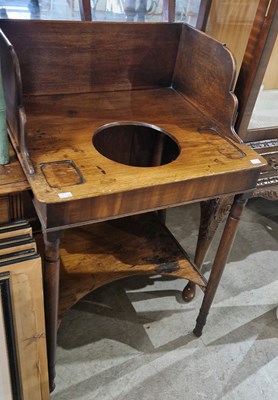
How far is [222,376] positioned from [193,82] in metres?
0.92

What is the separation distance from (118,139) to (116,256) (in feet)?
1.24

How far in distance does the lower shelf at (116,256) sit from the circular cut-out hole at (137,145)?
22 cm

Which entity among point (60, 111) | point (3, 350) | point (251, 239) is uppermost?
point (60, 111)

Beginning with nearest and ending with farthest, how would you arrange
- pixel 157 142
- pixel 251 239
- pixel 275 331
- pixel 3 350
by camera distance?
pixel 3 350 < pixel 157 142 < pixel 275 331 < pixel 251 239

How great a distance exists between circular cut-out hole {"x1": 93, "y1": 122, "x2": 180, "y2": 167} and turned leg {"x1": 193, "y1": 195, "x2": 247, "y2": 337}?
0.29 m

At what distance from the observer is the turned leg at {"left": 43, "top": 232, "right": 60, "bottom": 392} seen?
0.86 meters

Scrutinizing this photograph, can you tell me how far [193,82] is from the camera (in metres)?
1.24

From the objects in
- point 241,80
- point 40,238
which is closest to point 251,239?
point 241,80

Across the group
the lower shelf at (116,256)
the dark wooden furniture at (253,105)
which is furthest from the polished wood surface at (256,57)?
the lower shelf at (116,256)

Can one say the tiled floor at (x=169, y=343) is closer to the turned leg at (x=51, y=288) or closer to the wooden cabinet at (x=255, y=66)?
the turned leg at (x=51, y=288)

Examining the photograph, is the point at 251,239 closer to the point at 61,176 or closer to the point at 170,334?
the point at 170,334

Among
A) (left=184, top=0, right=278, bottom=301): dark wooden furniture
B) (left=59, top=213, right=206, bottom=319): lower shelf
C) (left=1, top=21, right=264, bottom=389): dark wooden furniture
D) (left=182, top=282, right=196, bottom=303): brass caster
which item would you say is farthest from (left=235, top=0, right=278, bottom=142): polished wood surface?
(left=182, top=282, right=196, bottom=303): brass caster

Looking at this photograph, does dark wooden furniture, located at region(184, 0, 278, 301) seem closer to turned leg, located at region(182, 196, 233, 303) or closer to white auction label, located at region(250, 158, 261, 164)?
turned leg, located at region(182, 196, 233, 303)

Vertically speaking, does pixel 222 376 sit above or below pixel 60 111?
below
